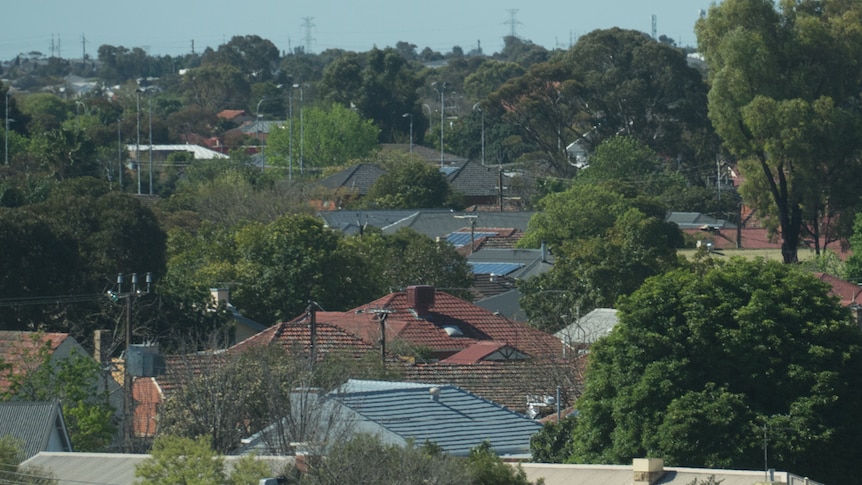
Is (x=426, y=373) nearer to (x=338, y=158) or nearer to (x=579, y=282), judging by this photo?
(x=579, y=282)

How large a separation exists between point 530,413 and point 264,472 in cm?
1441

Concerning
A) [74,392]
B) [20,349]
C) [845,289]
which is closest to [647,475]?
[74,392]

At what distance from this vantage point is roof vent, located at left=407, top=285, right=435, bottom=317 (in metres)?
46.6

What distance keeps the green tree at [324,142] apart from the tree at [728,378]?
249 feet

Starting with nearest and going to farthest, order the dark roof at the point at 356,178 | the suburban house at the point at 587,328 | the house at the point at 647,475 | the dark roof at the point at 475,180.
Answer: the house at the point at 647,475 < the suburban house at the point at 587,328 < the dark roof at the point at 356,178 < the dark roof at the point at 475,180

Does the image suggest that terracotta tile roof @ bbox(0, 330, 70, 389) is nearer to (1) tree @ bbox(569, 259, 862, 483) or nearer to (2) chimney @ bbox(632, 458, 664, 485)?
(1) tree @ bbox(569, 259, 862, 483)

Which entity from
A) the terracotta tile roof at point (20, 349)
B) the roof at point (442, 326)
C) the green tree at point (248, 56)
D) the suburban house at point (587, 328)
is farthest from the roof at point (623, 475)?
the green tree at point (248, 56)

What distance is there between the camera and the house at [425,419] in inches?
1067

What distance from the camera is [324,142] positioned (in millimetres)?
107688

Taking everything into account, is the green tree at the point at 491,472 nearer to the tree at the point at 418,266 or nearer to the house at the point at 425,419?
the house at the point at 425,419

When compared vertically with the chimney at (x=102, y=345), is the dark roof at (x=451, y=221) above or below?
above

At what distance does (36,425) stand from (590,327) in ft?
63.0

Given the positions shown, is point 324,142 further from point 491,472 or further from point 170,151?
point 491,472

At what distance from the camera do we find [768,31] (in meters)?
62.1
